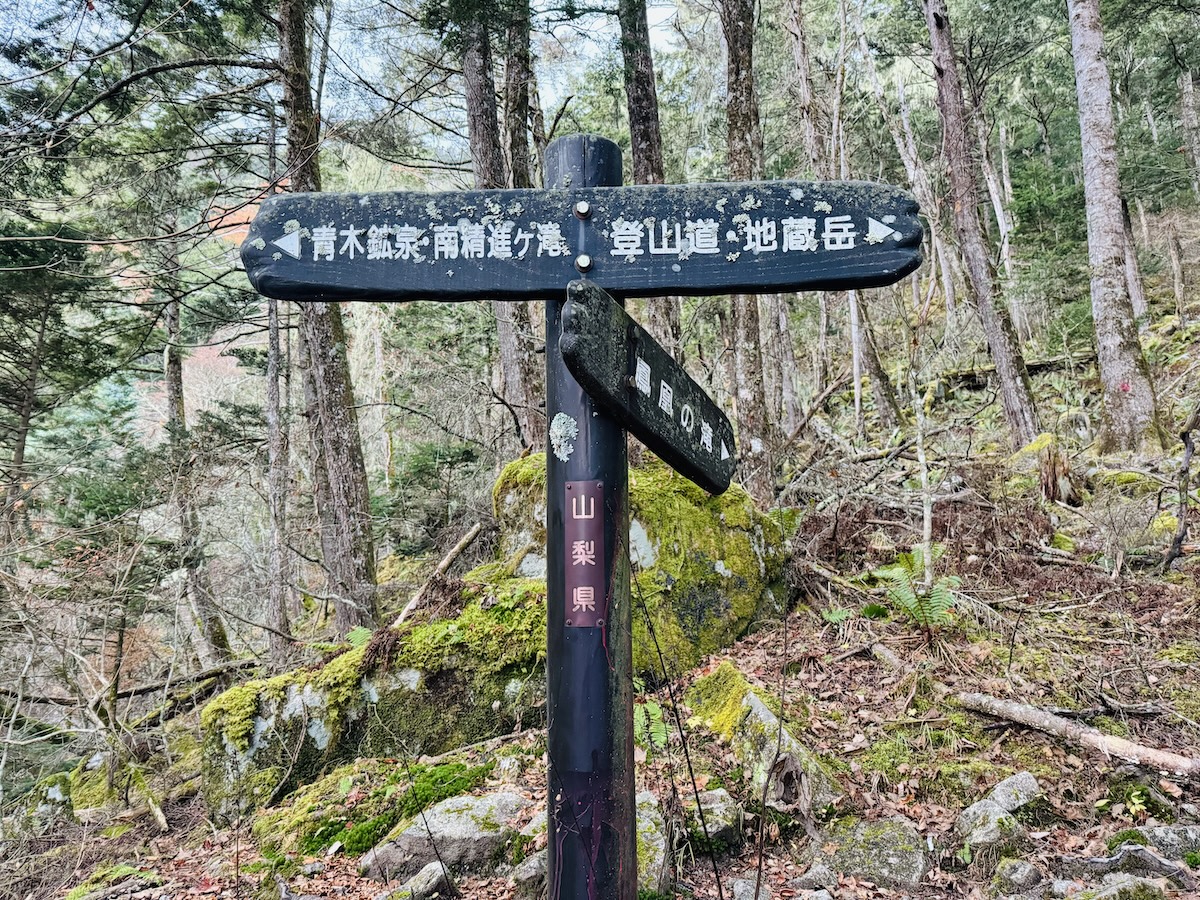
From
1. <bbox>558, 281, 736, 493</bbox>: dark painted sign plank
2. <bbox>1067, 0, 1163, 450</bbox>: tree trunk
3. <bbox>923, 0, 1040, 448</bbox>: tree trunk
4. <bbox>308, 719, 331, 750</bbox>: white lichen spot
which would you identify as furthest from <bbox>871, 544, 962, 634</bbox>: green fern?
<bbox>923, 0, 1040, 448</bbox>: tree trunk

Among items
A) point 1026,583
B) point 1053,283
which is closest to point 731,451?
point 1026,583

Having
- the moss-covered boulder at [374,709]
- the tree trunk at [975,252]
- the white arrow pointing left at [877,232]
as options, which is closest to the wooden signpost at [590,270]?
the white arrow pointing left at [877,232]

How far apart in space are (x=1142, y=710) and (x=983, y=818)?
1444mm

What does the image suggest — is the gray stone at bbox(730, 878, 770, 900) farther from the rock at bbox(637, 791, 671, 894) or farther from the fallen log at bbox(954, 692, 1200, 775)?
the fallen log at bbox(954, 692, 1200, 775)

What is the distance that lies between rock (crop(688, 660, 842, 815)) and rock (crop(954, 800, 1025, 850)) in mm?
563

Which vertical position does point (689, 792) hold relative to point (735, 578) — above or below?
below

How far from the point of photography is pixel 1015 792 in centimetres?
319

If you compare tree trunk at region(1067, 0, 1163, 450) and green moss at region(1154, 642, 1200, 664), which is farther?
tree trunk at region(1067, 0, 1163, 450)

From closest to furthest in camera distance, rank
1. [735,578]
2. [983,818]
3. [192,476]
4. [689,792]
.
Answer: [983,818] → [689,792] → [735,578] → [192,476]

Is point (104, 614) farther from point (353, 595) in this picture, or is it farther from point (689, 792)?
point (689, 792)

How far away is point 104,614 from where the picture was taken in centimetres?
679

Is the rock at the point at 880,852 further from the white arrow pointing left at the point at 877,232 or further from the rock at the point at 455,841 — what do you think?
the white arrow pointing left at the point at 877,232

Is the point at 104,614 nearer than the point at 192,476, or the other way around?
the point at 104,614

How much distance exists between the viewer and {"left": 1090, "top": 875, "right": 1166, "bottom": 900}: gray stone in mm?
2332
